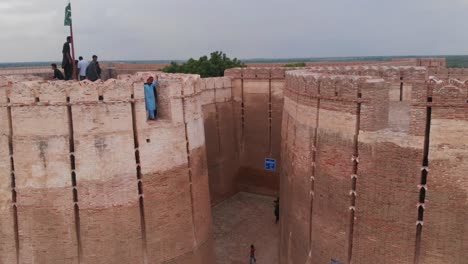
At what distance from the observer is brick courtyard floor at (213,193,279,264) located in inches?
571

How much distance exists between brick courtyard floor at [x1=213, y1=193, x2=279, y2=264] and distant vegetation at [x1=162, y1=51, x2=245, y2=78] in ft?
44.1

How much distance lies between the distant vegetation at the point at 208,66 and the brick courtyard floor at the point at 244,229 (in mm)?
13445

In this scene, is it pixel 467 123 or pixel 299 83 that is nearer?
pixel 467 123

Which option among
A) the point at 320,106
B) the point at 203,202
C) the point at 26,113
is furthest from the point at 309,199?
the point at 26,113

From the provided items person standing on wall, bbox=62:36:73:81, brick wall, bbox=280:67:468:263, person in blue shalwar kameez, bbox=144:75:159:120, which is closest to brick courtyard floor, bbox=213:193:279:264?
brick wall, bbox=280:67:468:263

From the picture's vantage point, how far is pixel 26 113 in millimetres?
8969

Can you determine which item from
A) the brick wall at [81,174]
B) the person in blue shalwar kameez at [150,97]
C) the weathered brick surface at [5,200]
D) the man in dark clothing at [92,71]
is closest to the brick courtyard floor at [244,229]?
the brick wall at [81,174]

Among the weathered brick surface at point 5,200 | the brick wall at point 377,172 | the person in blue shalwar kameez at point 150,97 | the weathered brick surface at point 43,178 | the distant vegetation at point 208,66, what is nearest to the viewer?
the brick wall at point 377,172

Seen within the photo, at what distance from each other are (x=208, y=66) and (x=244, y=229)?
674 inches

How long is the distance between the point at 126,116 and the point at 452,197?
21.8 ft

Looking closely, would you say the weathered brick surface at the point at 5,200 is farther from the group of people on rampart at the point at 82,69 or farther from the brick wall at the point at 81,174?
the group of people on rampart at the point at 82,69

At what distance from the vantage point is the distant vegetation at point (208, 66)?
30969 mm

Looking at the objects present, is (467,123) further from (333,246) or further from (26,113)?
(26,113)

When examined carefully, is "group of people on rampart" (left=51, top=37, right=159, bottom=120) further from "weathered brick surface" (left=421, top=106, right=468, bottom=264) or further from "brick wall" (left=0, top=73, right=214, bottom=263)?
"weathered brick surface" (left=421, top=106, right=468, bottom=264)
